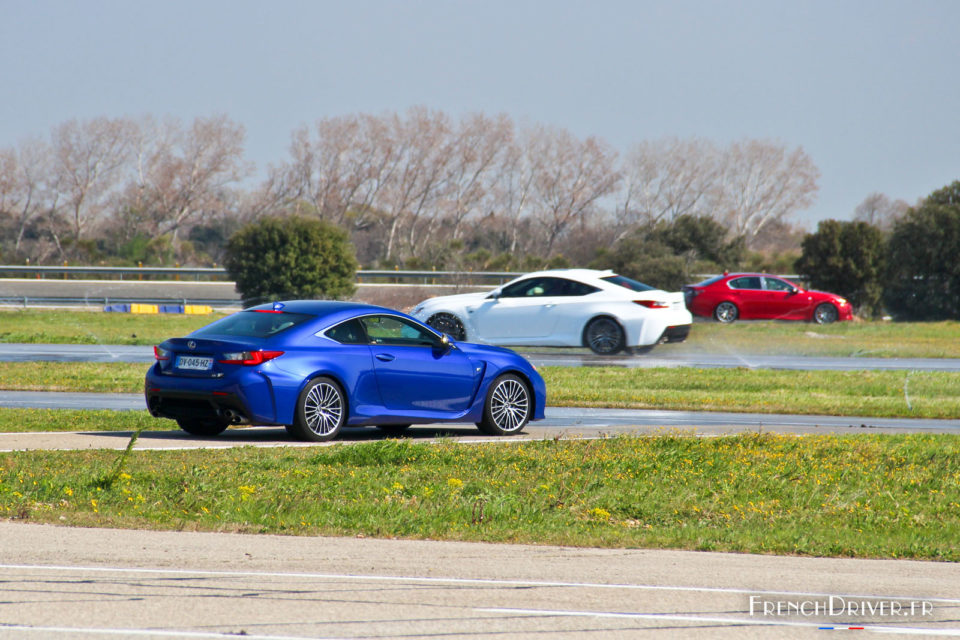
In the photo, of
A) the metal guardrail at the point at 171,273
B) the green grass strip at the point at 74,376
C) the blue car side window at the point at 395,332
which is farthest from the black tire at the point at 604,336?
the metal guardrail at the point at 171,273

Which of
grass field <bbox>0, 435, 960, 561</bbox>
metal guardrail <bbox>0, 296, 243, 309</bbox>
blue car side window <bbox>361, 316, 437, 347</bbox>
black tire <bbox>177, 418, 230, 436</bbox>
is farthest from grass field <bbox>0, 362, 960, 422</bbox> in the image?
metal guardrail <bbox>0, 296, 243, 309</bbox>

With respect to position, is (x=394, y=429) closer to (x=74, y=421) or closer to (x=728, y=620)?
(x=74, y=421)

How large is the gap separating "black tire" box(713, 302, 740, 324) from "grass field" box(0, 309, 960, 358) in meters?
0.56

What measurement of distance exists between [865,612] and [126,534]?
169 inches

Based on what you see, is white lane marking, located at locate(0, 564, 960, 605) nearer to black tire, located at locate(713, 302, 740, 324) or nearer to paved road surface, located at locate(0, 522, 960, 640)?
paved road surface, located at locate(0, 522, 960, 640)

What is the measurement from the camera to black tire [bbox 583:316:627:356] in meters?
21.9

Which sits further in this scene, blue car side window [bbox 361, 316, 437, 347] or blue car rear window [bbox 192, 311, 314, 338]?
blue car side window [bbox 361, 316, 437, 347]

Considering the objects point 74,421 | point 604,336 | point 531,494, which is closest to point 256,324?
point 74,421

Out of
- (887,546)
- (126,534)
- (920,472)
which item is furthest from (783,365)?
(126,534)

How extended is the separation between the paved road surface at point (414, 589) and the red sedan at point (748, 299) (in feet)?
82.1

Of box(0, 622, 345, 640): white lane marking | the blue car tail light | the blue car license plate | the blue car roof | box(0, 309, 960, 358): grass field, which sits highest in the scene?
the blue car roof

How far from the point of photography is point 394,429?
12.8 metres

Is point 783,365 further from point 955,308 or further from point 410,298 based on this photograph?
point 955,308

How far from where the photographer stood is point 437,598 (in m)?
5.43
